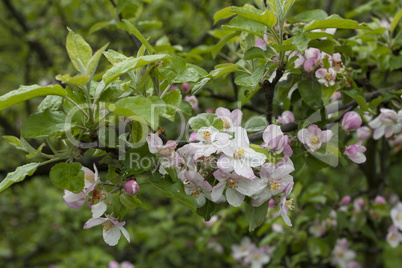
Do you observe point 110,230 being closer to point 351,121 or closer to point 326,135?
point 326,135

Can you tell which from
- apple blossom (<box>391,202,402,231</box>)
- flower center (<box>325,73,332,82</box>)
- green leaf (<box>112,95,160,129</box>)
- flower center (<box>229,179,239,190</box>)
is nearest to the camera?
green leaf (<box>112,95,160,129</box>)

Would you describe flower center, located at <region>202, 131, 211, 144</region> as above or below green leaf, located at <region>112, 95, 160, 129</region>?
below

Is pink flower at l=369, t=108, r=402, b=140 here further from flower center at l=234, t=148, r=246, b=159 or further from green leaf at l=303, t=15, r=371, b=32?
flower center at l=234, t=148, r=246, b=159

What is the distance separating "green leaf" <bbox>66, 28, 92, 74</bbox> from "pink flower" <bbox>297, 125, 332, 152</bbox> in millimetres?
661

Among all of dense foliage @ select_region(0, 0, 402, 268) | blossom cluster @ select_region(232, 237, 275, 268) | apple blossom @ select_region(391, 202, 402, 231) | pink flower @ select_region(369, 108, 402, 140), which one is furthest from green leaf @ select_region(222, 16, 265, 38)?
blossom cluster @ select_region(232, 237, 275, 268)

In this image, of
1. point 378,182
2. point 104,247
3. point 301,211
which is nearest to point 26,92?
point 301,211

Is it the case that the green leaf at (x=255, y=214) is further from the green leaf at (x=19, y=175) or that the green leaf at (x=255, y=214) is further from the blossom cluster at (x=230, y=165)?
the green leaf at (x=19, y=175)

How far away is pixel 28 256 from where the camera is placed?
4.80m

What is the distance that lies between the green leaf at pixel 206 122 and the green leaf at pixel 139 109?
8.6 inches

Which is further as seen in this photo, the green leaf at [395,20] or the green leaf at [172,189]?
the green leaf at [395,20]

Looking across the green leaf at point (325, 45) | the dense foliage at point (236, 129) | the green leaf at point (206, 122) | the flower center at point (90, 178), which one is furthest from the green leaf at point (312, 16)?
the flower center at point (90, 178)

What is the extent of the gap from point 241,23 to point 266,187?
0.48m

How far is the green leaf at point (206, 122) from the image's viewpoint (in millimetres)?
1068

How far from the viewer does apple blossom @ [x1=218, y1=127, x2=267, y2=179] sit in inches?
38.4
